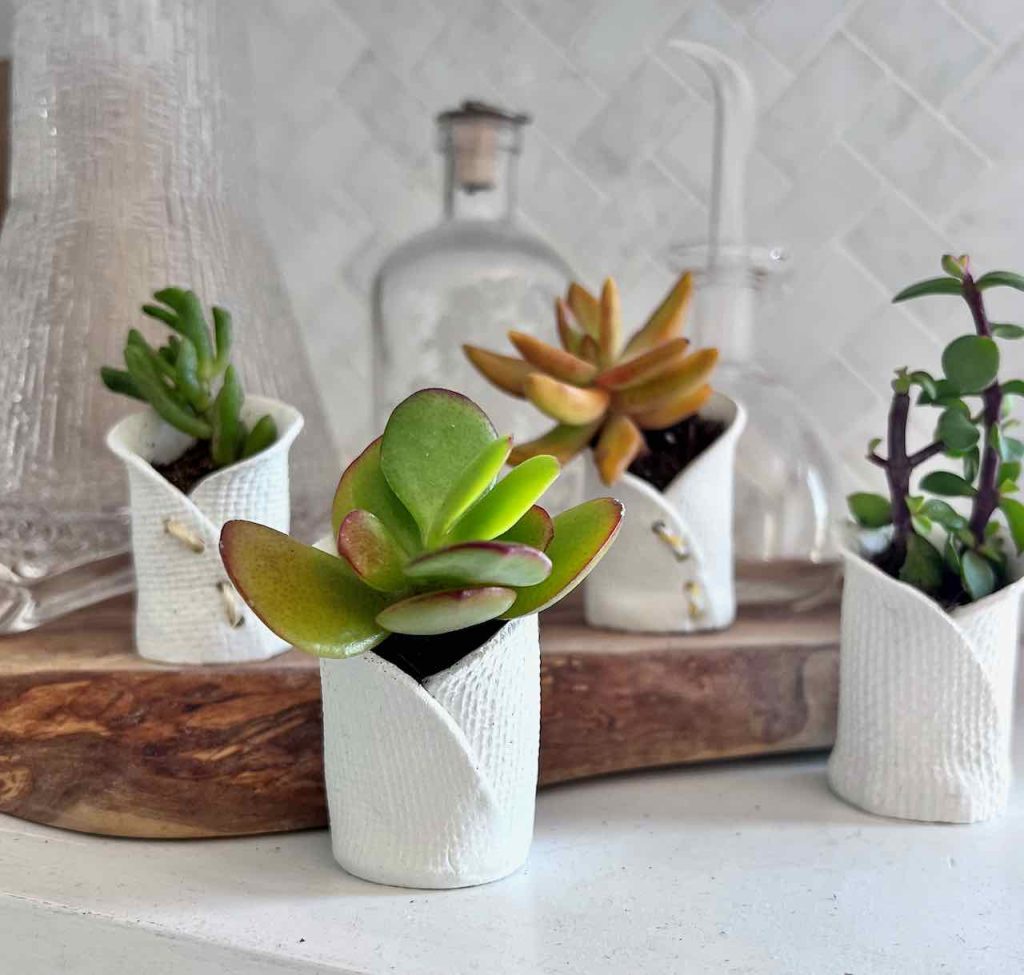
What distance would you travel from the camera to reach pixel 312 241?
856mm

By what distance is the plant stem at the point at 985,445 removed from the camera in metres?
0.45

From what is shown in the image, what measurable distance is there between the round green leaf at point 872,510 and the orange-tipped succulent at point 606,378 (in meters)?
0.09

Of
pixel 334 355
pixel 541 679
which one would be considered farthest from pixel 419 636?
pixel 334 355

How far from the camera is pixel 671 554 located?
54 centimetres

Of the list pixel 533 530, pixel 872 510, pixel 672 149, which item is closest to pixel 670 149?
pixel 672 149

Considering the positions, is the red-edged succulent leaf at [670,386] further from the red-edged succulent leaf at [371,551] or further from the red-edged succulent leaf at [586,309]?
the red-edged succulent leaf at [371,551]

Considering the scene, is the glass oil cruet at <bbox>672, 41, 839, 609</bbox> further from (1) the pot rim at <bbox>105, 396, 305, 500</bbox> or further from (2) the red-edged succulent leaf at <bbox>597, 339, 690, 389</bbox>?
(1) the pot rim at <bbox>105, 396, 305, 500</bbox>

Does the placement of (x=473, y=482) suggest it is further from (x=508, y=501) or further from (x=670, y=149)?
(x=670, y=149)

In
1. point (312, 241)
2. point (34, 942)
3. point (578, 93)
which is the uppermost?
point (578, 93)

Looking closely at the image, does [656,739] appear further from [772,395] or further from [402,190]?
[402,190]

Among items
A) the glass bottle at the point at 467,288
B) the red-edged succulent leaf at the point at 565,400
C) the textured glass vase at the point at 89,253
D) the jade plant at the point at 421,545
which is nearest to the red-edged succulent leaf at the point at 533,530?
the jade plant at the point at 421,545

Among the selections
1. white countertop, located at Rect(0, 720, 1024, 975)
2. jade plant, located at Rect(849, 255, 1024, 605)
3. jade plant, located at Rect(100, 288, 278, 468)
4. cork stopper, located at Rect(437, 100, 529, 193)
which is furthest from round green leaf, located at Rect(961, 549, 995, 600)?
cork stopper, located at Rect(437, 100, 529, 193)

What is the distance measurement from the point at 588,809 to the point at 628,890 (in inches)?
3.5

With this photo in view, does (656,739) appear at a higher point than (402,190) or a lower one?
lower
